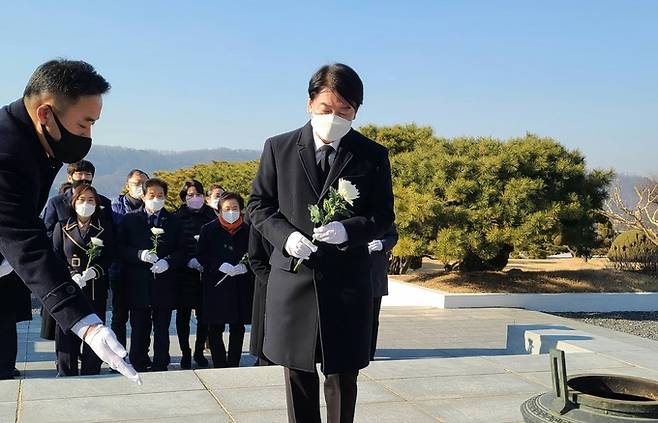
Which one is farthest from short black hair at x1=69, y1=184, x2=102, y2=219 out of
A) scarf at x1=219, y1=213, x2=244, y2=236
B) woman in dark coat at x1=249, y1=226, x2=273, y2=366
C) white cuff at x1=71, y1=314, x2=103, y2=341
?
white cuff at x1=71, y1=314, x2=103, y2=341

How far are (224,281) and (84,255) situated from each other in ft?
4.32

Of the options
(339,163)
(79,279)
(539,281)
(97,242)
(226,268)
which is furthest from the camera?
(539,281)

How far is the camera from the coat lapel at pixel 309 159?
3.12 meters

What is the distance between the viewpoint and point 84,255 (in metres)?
6.25

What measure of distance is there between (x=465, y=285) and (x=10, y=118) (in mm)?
11020

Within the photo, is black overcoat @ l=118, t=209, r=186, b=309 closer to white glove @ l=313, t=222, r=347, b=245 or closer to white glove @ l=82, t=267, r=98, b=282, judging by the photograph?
white glove @ l=82, t=267, r=98, b=282

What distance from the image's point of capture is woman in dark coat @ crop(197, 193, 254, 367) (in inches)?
267

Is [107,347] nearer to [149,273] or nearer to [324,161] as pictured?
[324,161]

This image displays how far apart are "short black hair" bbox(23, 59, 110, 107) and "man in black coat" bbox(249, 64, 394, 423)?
3.27 ft

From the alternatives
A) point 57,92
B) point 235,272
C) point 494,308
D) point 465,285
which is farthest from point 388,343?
point 57,92

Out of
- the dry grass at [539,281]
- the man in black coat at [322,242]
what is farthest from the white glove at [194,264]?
the dry grass at [539,281]

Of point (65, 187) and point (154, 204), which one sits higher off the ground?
point (65, 187)

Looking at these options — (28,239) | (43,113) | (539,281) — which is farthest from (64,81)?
(539,281)

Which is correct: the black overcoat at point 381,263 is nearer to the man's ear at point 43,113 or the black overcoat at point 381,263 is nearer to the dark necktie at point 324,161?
the dark necktie at point 324,161
